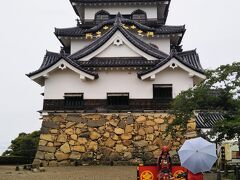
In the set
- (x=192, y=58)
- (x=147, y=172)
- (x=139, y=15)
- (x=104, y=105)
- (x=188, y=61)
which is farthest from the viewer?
(x=139, y=15)

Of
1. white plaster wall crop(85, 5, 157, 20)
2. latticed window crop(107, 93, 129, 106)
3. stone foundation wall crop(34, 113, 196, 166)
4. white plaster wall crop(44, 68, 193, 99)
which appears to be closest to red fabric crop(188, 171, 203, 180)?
stone foundation wall crop(34, 113, 196, 166)

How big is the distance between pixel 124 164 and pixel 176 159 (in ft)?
7.76

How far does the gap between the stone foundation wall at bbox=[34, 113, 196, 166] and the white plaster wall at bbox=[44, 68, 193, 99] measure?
1.06m

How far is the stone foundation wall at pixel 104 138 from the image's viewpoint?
14.9 metres

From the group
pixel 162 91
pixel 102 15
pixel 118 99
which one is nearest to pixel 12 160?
pixel 118 99

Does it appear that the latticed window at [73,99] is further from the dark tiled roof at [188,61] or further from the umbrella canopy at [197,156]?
the umbrella canopy at [197,156]

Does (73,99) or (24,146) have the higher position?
(73,99)

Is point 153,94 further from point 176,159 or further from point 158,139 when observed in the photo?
point 176,159

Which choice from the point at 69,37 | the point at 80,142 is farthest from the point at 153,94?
the point at 69,37

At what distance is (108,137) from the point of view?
15.2 metres

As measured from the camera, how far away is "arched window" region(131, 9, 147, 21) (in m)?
21.5

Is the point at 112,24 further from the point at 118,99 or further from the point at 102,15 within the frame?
the point at 118,99

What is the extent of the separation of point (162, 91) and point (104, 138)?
141 inches

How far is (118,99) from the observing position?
52.3 feet
